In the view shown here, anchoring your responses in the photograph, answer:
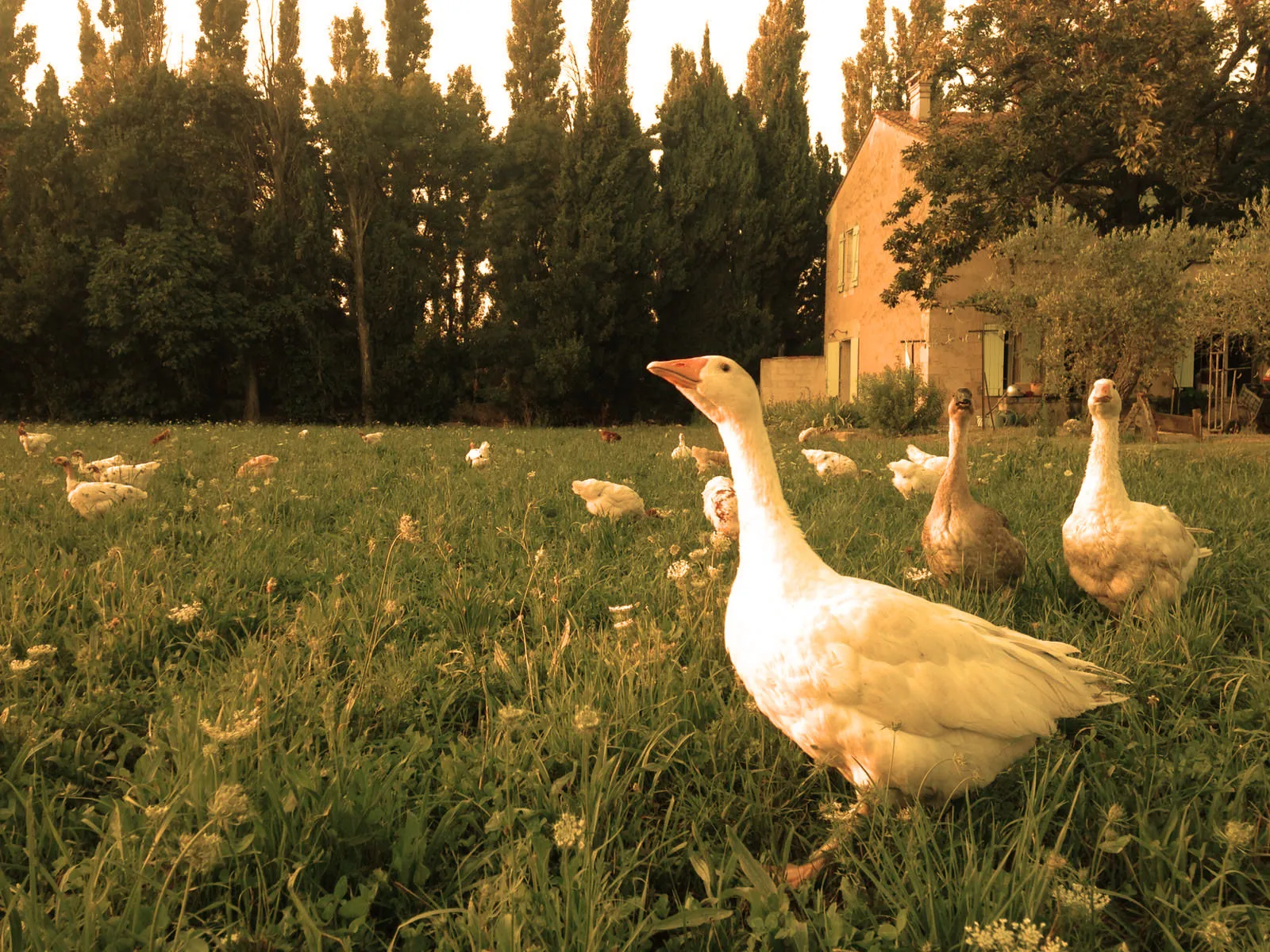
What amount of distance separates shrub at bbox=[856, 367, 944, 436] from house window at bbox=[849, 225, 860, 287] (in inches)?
342

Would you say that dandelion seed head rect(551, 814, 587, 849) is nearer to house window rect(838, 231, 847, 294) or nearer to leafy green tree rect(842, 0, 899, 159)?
house window rect(838, 231, 847, 294)

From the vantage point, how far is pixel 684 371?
245cm

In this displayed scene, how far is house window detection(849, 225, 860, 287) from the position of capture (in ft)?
82.0

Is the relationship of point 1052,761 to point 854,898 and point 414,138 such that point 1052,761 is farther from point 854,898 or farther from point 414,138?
point 414,138

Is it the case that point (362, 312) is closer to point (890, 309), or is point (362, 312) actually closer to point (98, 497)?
point (890, 309)

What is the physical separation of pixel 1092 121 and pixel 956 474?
1795 cm

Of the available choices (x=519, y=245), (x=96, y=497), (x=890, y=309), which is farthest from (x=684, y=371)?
(x=519, y=245)

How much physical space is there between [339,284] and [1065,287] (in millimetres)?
22803

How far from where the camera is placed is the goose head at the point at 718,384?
2436mm

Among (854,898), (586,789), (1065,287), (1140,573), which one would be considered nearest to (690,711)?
(586,789)

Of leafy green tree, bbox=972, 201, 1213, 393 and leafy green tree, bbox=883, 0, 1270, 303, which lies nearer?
leafy green tree, bbox=972, 201, 1213, 393

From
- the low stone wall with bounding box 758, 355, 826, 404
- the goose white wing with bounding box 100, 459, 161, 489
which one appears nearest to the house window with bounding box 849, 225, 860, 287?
the low stone wall with bounding box 758, 355, 826, 404

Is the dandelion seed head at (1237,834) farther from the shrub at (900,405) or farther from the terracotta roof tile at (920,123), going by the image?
the terracotta roof tile at (920,123)

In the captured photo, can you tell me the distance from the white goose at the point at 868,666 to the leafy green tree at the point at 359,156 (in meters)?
26.3
